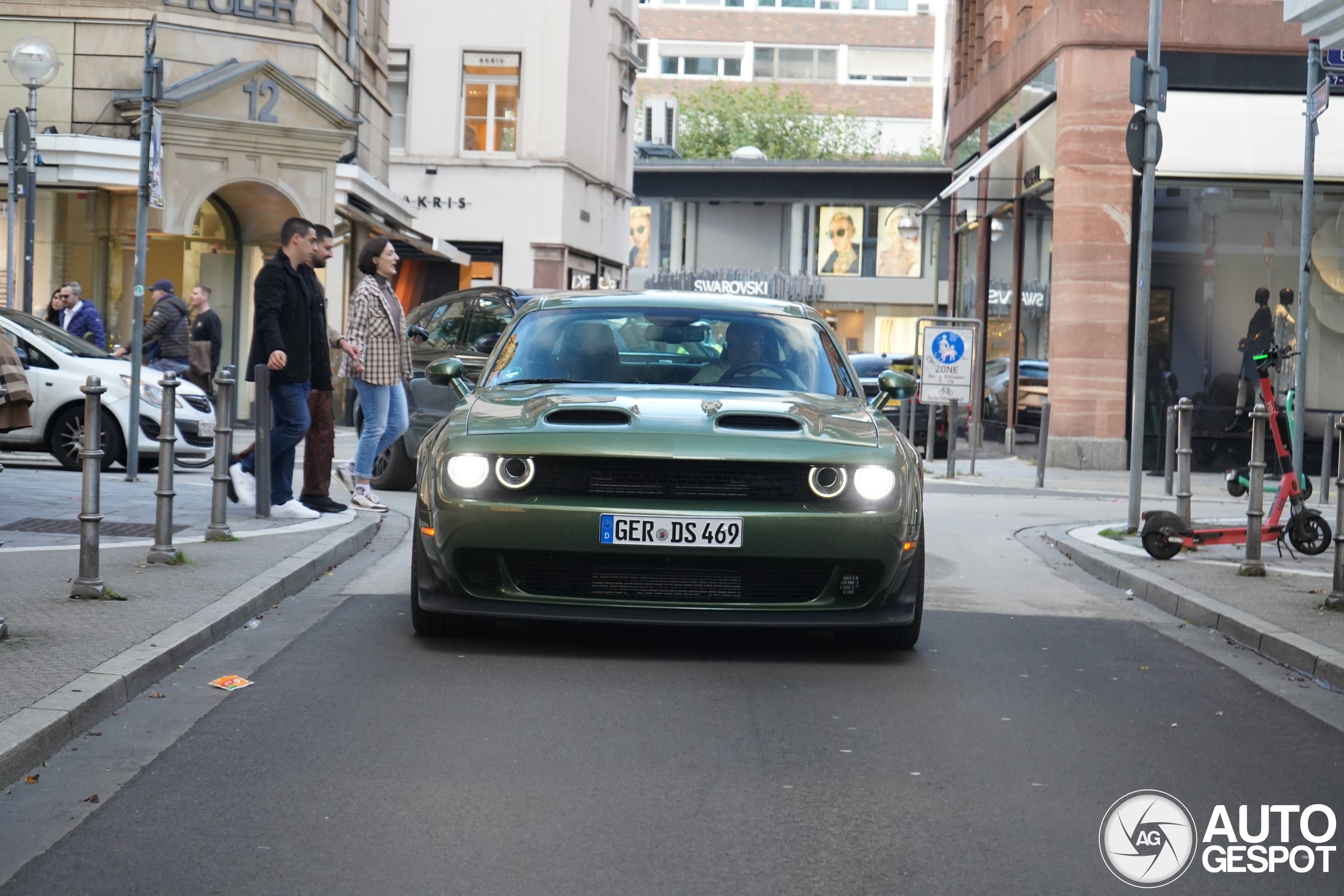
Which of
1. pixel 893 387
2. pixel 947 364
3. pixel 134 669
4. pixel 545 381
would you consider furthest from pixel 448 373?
pixel 947 364

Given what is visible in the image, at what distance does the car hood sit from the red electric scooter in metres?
3.88

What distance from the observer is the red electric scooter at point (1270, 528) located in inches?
435

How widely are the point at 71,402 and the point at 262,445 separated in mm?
5085

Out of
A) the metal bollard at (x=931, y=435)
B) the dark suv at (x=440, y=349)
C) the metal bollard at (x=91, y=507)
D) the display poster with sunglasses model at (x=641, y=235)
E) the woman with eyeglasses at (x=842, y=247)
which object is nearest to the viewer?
the metal bollard at (x=91, y=507)

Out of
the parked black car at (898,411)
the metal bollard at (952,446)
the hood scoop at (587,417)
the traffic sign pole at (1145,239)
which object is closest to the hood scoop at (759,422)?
the hood scoop at (587,417)

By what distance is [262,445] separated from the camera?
1113cm

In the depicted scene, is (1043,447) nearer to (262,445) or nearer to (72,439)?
(72,439)

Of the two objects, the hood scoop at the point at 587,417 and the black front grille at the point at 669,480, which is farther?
the hood scoop at the point at 587,417

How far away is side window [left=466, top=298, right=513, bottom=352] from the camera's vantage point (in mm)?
15625

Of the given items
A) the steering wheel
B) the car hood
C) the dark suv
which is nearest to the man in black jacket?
the dark suv

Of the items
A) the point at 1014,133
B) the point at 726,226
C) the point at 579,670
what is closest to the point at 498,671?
the point at 579,670

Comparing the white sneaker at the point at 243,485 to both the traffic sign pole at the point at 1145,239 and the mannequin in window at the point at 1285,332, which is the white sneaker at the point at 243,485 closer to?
the traffic sign pole at the point at 1145,239

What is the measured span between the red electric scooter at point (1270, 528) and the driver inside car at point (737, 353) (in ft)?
12.9

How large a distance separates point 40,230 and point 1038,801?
1986 centimetres
